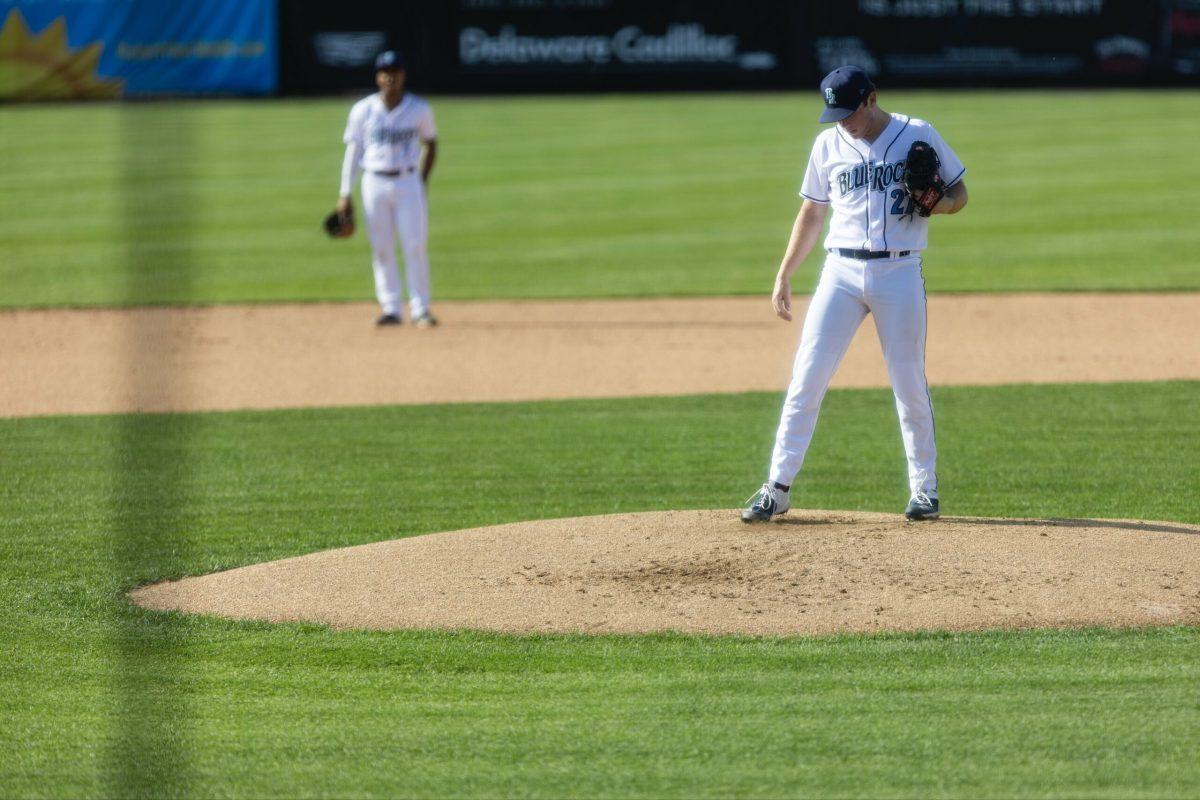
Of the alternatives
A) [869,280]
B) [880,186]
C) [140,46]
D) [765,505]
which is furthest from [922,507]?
[140,46]

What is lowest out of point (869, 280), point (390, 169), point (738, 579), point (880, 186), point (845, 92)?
point (738, 579)

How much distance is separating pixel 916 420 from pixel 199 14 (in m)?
25.6

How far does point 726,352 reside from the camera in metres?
11.8

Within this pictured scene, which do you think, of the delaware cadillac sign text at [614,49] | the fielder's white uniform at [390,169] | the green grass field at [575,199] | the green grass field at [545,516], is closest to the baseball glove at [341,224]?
the fielder's white uniform at [390,169]

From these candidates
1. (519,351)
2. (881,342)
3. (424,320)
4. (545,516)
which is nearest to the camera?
(881,342)

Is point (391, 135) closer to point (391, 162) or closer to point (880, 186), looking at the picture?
point (391, 162)

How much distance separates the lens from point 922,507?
20.9 ft

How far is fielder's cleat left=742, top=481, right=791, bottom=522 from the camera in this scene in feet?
20.7

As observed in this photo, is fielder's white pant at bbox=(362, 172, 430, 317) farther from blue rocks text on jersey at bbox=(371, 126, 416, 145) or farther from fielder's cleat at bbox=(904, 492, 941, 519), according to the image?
fielder's cleat at bbox=(904, 492, 941, 519)

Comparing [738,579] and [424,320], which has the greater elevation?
[738,579]

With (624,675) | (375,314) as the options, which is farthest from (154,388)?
(624,675)

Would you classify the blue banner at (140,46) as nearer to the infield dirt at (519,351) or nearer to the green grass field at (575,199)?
the green grass field at (575,199)

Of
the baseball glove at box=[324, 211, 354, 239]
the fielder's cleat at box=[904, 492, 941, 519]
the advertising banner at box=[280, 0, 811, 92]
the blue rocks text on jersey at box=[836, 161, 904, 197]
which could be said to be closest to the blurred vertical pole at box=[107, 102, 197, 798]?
the baseball glove at box=[324, 211, 354, 239]

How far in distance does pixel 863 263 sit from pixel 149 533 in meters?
3.14
